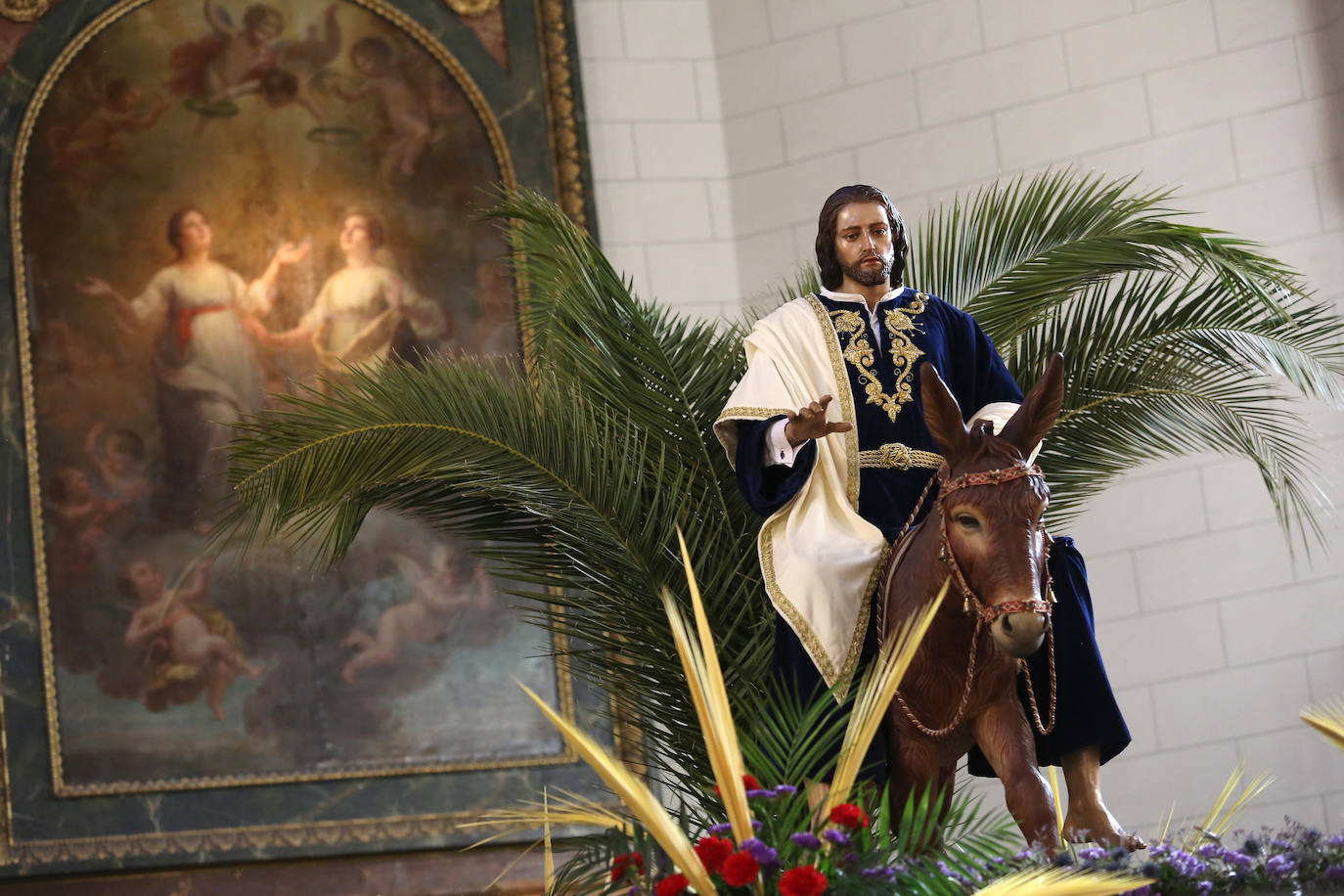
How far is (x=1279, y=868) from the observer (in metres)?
3.43

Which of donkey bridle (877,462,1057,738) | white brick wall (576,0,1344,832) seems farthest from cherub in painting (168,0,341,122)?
donkey bridle (877,462,1057,738)

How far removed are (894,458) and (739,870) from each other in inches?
59.1

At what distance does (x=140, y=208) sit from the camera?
8594 millimetres

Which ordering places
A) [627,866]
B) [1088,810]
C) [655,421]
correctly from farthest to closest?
[655,421] → [1088,810] → [627,866]

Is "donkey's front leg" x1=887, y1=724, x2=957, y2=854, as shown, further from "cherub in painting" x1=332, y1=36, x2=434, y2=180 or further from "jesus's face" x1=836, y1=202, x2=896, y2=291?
"cherub in painting" x1=332, y1=36, x2=434, y2=180

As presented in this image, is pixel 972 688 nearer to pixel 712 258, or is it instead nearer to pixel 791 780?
pixel 791 780

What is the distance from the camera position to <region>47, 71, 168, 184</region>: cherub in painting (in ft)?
27.9

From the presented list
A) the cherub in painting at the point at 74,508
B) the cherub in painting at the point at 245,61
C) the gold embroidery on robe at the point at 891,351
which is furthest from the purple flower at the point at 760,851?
the cherub in painting at the point at 245,61

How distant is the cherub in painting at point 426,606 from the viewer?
27.7 feet

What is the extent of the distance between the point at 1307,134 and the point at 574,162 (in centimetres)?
357

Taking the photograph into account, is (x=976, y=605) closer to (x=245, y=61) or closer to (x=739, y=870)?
(x=739, y=870)

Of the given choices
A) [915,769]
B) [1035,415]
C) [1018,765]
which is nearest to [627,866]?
[915,769]

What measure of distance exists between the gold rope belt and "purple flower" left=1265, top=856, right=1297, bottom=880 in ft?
4.52

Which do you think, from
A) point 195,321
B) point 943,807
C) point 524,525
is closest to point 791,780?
point 943,807
